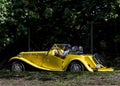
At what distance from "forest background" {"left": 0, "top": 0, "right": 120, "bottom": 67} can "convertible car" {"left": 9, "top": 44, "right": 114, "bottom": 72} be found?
273cm

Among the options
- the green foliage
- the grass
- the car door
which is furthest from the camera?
the green foliage

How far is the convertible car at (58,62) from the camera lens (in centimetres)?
1612

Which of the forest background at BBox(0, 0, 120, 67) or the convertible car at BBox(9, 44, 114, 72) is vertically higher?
the forest background at BBox(0, 0, 120, 67)

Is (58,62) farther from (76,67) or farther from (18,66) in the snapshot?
(18,66)

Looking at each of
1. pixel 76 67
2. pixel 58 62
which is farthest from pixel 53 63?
pixel 76 67

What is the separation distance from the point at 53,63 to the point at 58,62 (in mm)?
244

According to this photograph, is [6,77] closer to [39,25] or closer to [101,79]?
[101,79]

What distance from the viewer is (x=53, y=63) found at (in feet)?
55.4

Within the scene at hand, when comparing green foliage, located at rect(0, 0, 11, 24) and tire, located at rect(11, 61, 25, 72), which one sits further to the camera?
green foliage, located at rect(0, 0, 11, 24)

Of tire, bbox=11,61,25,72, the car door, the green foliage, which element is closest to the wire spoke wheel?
the car door

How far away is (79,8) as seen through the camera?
19938 millimetres

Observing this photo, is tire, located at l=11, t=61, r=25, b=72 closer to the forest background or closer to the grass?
the grass

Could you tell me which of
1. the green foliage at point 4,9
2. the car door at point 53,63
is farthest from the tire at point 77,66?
the green foliage at point 4,9

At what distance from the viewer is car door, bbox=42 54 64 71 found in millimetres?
16703
